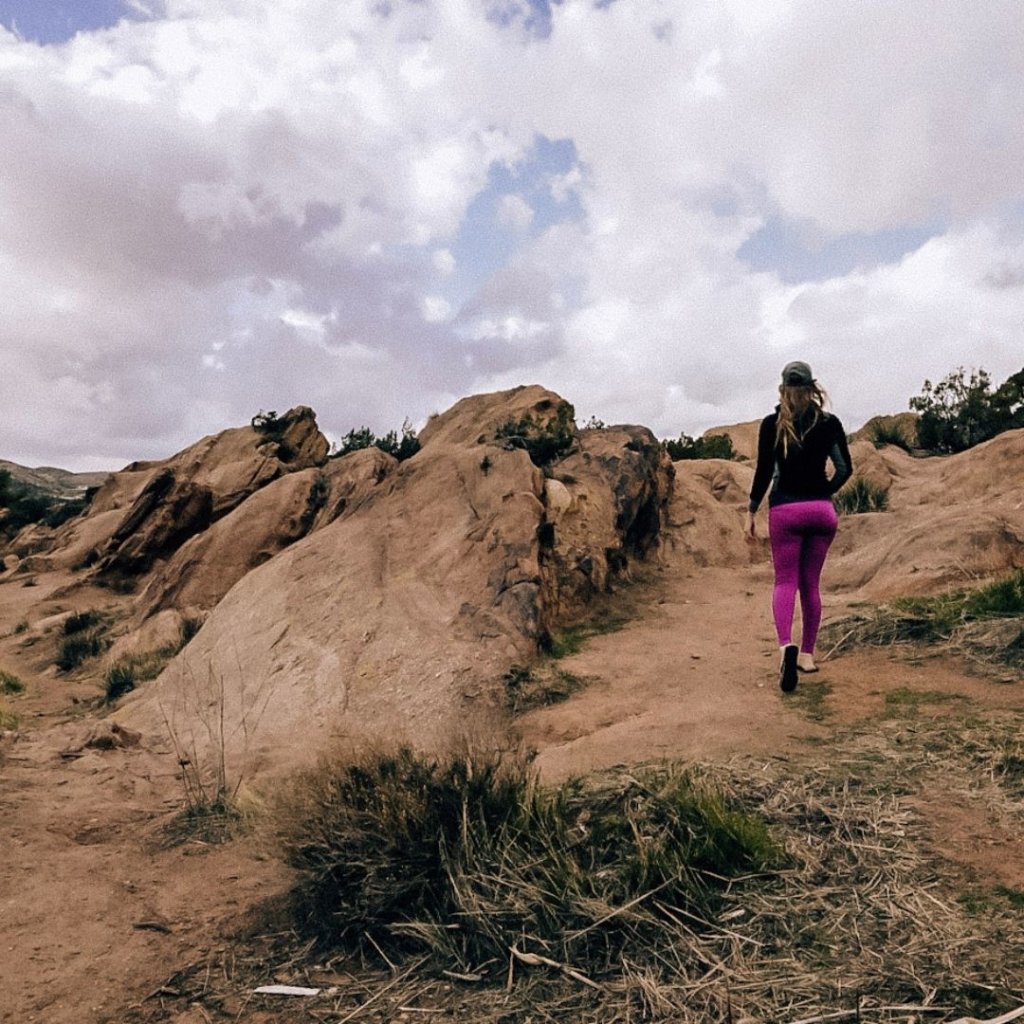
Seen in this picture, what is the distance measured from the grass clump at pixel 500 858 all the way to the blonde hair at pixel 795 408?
284cm

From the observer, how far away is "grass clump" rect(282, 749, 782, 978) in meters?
2.94

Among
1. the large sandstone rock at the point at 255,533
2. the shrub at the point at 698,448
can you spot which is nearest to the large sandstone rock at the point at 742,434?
the shrub at the point at 698,448

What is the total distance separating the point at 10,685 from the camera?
12.5 meters

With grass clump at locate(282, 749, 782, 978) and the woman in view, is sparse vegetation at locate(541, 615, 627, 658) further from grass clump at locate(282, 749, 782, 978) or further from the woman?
grass clump at locate(282, 749, 782, 978)

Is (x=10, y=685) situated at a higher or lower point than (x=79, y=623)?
lower

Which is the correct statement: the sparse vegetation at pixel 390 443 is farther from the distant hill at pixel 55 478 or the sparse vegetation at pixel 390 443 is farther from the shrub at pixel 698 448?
the distant hill at pixel 55 478

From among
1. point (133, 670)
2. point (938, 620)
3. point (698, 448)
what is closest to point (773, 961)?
point (938, 620)

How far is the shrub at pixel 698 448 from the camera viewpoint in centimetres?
2408

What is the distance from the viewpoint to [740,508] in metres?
16.1

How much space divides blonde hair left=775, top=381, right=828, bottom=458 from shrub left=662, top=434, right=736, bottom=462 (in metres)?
16.5

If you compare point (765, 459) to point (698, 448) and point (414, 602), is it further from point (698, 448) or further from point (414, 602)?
point (698, 448)

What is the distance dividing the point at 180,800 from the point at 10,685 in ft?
29.2

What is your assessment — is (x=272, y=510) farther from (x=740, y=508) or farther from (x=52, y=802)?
(x=52, y=802)

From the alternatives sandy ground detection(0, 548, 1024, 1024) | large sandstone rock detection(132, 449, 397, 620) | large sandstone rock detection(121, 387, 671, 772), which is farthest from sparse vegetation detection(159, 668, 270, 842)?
large sandstone rock detection(132, 449, 397, 620)
